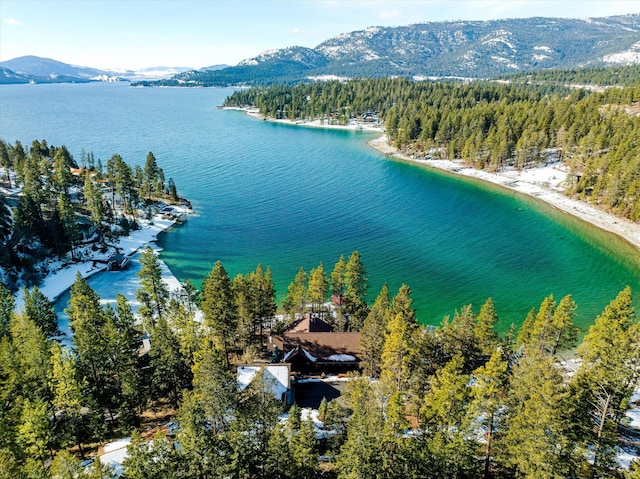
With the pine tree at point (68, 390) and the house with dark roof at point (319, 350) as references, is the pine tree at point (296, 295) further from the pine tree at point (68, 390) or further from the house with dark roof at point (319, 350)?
the pine tree at point (68, 390)

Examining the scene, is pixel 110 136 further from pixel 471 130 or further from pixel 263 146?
pixel 471 130

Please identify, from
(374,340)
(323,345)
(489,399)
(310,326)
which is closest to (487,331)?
(374,340)

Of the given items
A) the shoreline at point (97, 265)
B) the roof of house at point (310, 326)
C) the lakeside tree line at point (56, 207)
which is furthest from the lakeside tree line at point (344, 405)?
the lakeside tree line at point (56, 207)

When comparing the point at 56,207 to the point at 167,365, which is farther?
the point at 56,207

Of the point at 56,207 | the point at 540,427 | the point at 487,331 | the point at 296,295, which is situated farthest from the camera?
the point at 56,207

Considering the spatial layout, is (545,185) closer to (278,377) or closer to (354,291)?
(354,291)
